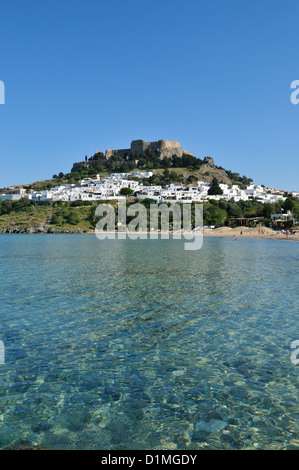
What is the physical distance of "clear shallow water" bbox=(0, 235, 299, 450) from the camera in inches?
243

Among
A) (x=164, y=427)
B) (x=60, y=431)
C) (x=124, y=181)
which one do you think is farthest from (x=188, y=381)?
(x=124, y=181)

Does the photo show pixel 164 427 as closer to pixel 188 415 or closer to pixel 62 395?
pixel 188 415

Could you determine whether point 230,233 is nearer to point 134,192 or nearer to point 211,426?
point 134,192

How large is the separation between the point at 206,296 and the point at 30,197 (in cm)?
16379

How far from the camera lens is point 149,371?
28.2ft

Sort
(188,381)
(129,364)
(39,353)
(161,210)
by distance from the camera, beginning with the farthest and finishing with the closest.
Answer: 1. (161,210)
2. (39,353)
3. (129,364)
4. (188,381)

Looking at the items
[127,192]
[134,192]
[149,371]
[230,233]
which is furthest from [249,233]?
[149,371]

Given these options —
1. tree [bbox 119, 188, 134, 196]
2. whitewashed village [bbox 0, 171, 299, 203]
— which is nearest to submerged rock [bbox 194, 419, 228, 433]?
whitewashed village [bbox 0, 171, 299, 203]

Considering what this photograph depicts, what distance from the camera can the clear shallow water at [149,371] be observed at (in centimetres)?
618

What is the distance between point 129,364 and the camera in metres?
9.01

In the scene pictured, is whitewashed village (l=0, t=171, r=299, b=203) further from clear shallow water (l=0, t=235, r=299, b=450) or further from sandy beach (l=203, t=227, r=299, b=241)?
clear shallow water (l=0, t=235, r=299, b=450)

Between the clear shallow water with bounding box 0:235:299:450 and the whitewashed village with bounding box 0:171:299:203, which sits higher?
the whitewashed village with bounding box 0:171:299:203

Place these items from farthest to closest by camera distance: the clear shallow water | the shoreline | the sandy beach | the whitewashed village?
the whitewashed village → the shoreline → the sandy beach → the clear shallow water
